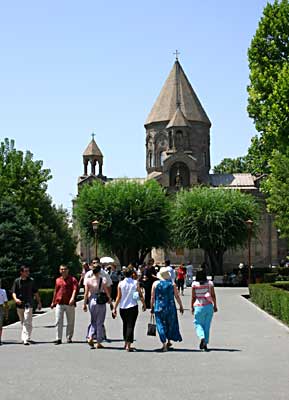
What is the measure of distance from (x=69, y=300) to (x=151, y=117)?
75.7 metres

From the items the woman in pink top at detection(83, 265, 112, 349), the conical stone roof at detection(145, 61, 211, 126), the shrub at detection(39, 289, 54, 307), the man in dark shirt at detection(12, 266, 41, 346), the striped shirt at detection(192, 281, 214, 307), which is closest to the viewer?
the striped shirt at detection(192, 281, 214, 307)

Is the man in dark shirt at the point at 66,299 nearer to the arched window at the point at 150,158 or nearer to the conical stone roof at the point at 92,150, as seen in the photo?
the arched window at the point at 150,158

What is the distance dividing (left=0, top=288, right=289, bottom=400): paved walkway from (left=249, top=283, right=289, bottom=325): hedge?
2120 mm

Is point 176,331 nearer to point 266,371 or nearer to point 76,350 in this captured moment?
point 76,350

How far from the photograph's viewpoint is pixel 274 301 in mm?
24031

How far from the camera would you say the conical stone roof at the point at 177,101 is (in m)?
90.2

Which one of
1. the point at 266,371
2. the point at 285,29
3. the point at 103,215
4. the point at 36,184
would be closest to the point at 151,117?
the point at 103,215

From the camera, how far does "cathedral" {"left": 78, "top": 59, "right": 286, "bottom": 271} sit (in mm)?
85000

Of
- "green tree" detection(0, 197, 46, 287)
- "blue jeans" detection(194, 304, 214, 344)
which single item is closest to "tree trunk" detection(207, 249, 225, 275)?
"green tree" detection(0, 197, 46, 287)

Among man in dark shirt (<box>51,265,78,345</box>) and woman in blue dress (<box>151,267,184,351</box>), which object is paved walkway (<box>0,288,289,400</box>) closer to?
woman in blue dress (<box>151,267,184,351</box>)

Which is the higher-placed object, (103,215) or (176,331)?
(103,215)

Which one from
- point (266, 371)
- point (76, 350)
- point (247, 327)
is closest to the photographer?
point (266, 371)

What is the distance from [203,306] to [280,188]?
24.1 m

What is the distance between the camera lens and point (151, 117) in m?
91.1
